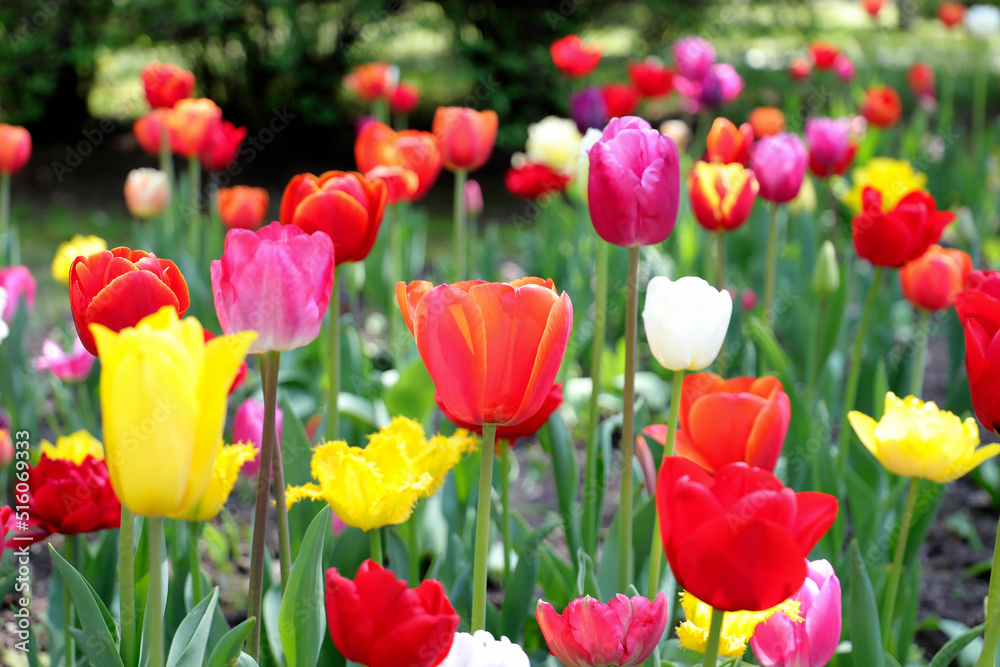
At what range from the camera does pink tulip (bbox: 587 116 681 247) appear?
1197 millimetres

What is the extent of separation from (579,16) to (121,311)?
6.22 m

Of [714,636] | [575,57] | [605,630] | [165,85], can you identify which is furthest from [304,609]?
[575,57]

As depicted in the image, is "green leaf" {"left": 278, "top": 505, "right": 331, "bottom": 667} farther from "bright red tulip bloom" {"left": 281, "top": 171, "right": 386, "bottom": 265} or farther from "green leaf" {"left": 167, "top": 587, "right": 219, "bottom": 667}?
"bright red tulip bloom" {"left": 281, "top": 171, "right": 386, "bottom": 265}

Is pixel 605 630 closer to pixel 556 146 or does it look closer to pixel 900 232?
pixel 900 232

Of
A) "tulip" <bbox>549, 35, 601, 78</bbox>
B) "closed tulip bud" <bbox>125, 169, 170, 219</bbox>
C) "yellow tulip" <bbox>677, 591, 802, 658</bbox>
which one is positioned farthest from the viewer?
"tulip" <bbox>549, 35, 601, 78</bbox>

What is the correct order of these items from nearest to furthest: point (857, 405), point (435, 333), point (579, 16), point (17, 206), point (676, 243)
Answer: point (435, 333), point (857, 405), point (676, 243), point (17, 206), point (579, 16)

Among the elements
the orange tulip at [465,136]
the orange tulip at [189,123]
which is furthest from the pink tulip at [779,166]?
the orange tulip at [189,123]

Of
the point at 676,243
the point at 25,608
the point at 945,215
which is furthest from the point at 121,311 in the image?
the point at 676,243

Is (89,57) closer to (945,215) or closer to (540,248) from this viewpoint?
(540,248)

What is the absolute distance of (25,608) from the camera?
1.37 m

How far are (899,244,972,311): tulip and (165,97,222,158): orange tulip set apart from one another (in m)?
1.80

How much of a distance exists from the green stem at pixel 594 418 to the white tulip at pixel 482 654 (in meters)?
0.66

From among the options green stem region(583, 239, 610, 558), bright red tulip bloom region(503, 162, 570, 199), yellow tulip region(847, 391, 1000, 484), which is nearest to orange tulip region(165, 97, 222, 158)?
bright red tulip bloom region(503, 162, 570, 199)

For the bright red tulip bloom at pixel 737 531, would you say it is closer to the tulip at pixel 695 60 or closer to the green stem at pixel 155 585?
the green stem at pixel 155 585
